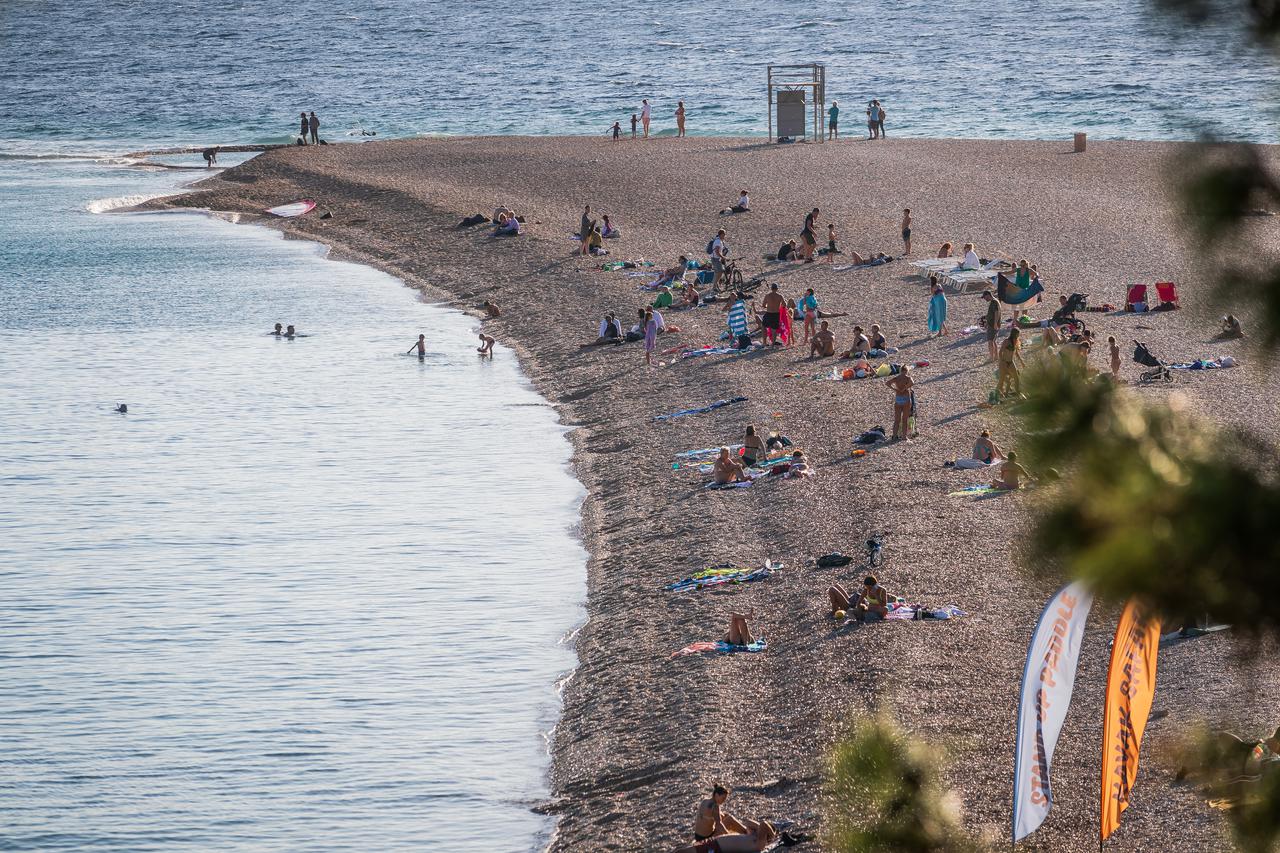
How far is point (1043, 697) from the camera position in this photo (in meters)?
9.46

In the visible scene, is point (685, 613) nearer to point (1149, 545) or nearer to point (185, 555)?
point (185, 555)

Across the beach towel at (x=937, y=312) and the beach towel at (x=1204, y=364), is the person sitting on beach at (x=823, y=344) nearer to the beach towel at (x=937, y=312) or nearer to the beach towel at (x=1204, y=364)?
the beach towel at (x=937, y=312)

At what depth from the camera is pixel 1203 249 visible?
3592 mm

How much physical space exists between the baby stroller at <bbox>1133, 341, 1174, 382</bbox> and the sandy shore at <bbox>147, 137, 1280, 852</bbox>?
0.37 metres

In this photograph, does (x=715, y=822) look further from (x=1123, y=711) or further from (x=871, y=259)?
(x=871, y=259)

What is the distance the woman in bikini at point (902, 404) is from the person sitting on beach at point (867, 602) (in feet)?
19.4

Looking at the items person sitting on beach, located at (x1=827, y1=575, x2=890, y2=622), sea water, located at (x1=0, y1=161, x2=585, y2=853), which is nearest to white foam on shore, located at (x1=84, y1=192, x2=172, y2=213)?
sea water, located at (x1=0, y1=161, x2=585, y2=853)

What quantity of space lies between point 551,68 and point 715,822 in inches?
3478

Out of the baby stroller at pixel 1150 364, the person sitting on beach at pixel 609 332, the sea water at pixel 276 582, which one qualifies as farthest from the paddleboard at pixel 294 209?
the baby stroller at pixel 1150 364

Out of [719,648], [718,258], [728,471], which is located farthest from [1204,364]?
[718,258]

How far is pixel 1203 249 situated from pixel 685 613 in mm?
13766

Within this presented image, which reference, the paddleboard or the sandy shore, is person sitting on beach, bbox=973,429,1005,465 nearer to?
the sandy shore

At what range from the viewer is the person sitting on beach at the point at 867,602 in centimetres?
1547

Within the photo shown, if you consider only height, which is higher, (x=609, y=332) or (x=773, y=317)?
(x=773, y=317)
